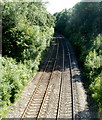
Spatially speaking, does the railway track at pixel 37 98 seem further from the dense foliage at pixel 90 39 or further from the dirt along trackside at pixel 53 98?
the dense foliage at pixel 90 39

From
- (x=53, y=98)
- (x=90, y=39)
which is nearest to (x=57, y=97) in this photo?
(x=53, y=98)

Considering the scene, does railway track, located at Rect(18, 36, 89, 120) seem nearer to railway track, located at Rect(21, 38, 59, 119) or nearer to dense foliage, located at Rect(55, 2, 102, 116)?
railway track, located at Rect(21, 38, 59, 119)

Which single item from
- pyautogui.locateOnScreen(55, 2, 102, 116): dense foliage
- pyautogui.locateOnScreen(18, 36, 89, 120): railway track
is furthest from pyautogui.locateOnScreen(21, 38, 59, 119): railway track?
pyautogui.locateOnScreen(55, 2, 102, 116): dense foliage

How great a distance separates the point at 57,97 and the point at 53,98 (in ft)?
1.17

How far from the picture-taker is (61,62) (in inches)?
1040

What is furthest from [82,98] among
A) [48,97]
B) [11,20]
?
[11,20]

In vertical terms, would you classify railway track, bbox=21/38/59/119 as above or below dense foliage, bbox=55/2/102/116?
below

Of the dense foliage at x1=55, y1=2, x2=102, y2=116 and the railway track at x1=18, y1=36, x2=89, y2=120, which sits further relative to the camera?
the dense foliage at x1=55, y1=2, x2=102, y2=116

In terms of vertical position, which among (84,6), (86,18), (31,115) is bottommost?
(31,115)

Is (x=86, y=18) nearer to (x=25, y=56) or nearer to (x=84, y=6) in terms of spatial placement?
(x=84, y=6)

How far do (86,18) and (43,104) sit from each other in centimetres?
3079

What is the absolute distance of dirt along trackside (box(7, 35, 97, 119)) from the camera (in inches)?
484

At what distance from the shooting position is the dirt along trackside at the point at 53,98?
12.3m

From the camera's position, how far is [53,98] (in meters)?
14.6
